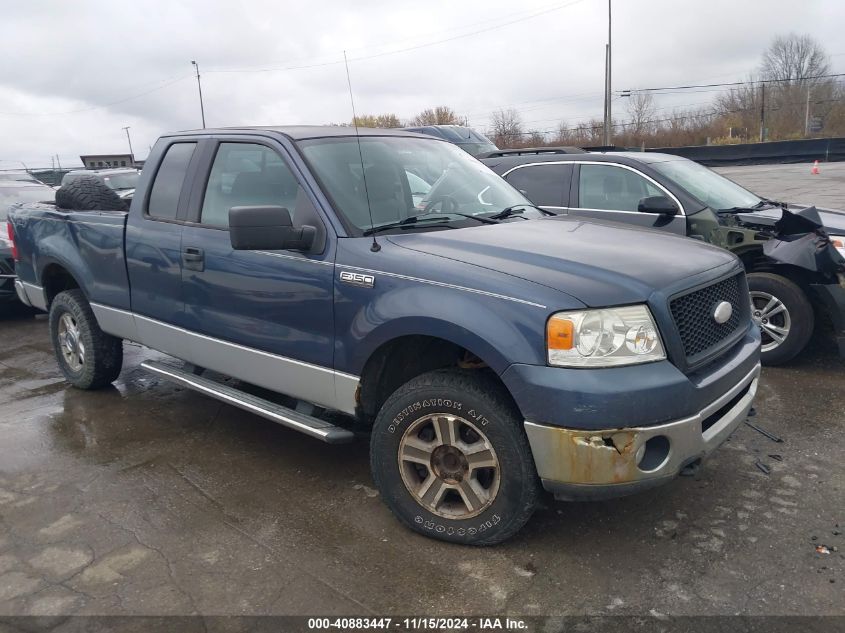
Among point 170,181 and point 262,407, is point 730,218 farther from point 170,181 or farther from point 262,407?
point 170,181

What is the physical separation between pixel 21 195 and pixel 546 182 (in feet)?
24.7

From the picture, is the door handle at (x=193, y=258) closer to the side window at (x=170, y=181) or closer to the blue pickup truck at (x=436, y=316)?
the blue pickup truck at (x=436, y=316)

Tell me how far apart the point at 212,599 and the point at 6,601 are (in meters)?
0.87

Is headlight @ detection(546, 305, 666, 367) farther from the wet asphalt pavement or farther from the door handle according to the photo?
the door handle

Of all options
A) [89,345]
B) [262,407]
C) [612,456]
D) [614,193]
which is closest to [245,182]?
[262,407]

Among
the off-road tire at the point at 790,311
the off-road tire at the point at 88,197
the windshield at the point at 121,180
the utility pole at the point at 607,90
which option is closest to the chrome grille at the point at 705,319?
the off-road tire at the point at 790,311

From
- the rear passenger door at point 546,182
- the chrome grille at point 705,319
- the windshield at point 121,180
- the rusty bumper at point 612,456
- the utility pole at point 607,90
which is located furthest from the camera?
the utility pole at point 607,90

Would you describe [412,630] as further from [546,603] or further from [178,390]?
[178,390]

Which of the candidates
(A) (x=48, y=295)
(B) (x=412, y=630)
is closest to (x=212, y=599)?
(B) (x=412, y=630)

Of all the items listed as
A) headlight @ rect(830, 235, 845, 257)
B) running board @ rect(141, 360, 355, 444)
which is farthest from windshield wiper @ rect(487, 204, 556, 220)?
headlight @ rect(830, 235, 845, 257)

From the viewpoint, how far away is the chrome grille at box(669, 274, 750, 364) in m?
3.02

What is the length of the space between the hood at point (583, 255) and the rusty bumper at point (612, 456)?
0.54 metres

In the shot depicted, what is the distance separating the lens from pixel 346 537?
3.37m

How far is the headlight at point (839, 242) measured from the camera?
218 inches
